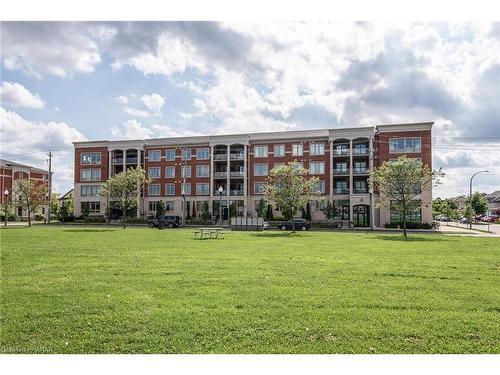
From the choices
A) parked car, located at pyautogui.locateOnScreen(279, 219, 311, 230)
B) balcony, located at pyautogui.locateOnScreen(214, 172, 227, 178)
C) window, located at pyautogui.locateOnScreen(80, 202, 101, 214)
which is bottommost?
parked car, located at pyautogui.locateOnScreen(279, 219, 311, 230)

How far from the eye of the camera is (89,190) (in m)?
64.2

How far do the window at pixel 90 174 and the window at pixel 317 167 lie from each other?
3332 centimetres

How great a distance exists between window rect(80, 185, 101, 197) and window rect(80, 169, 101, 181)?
1.27m

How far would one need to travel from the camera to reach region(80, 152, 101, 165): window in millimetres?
64125

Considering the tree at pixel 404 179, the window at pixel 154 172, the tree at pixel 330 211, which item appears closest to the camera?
the tree at pixel 404 179

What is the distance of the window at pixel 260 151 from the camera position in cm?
5766

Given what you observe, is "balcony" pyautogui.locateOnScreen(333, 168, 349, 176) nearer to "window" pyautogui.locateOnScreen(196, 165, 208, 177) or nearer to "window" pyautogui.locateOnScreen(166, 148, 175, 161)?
"window" pyautogui.locateOnScreen(196, 165, 208, 177)

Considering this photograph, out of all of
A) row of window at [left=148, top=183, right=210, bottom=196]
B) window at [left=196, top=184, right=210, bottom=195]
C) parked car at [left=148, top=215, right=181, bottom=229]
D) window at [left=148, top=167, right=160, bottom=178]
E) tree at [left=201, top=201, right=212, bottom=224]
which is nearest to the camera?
parked car at [left=148, top=215, right=181, bottom=229]

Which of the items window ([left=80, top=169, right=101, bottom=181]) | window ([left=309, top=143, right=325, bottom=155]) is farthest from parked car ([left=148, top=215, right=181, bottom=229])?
window ([left=80, top=169, right=101, bottom=181])

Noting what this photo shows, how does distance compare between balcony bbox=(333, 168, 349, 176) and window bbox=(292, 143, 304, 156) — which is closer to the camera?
balcony bbox=(333, 168, 349, 176)

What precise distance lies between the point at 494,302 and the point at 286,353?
4.77 m

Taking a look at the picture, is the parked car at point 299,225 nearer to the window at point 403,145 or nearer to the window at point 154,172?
the window at point 403,145

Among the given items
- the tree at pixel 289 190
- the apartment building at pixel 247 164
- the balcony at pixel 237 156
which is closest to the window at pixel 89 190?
the apartment building at pixel 247 164

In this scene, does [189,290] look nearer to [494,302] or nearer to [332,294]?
[332,294]
